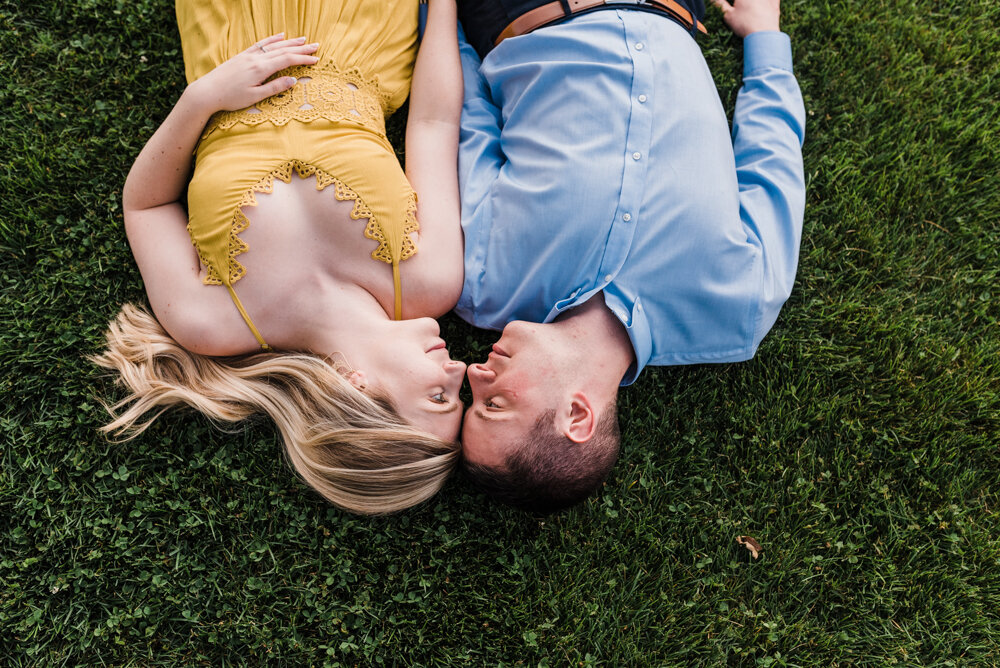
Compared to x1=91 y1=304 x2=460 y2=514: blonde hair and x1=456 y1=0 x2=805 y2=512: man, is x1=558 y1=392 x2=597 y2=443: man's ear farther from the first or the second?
x1=91 y1=304 x2=460 y2=514: blonde hair

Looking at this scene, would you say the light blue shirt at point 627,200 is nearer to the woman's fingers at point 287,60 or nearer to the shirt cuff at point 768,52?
the shirt cuff at point 768,52

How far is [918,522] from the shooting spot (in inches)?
141

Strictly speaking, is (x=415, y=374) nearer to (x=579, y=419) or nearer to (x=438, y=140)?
Answer: (x=579, y=419)

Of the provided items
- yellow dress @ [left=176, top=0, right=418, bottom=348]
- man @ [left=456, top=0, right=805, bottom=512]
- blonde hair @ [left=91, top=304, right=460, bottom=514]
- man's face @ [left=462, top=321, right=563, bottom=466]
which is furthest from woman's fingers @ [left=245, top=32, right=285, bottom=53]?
man's face @ [left=462, top=321, right=563, bottom=466]

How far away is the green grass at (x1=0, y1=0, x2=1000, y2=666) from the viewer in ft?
10.9

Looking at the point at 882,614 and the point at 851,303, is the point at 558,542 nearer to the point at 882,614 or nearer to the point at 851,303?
the point at 882,614

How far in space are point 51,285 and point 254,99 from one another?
5.21 feet

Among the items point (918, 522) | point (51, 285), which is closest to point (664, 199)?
point (918, 522)

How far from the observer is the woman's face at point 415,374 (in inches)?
114

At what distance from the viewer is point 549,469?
2855 millimetres

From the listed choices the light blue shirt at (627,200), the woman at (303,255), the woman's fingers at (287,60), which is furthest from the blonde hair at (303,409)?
the woman's fingers at (287,60)

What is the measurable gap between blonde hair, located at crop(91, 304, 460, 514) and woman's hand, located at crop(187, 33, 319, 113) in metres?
1.18

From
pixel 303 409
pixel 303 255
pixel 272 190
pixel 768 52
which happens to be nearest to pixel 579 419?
pixel 303 409

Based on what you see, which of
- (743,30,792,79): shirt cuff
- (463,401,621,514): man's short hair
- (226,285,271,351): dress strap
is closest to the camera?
(463,401,621,514): man's short hair
